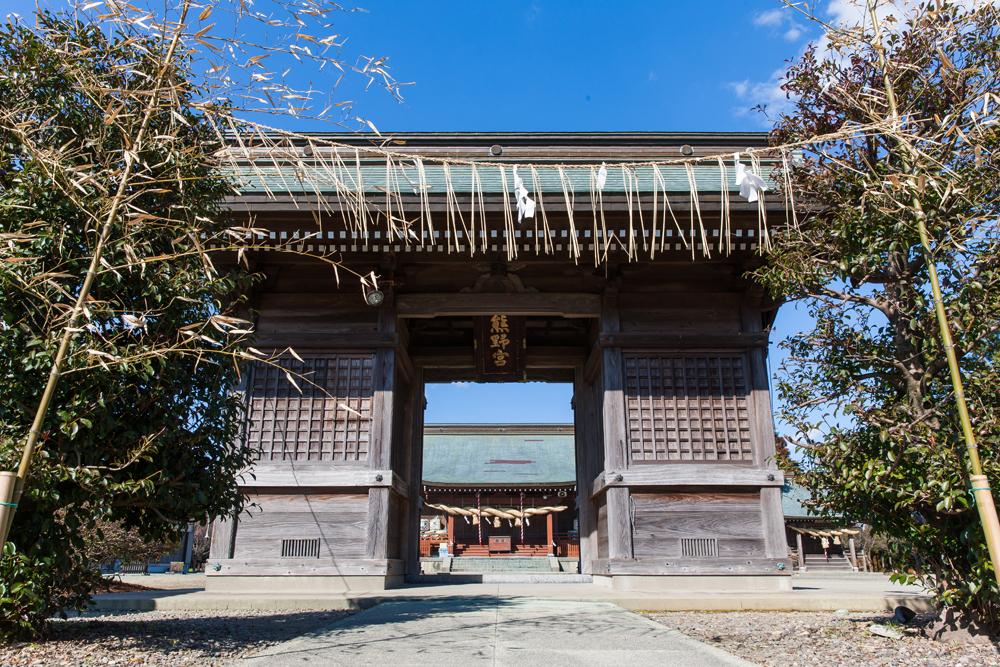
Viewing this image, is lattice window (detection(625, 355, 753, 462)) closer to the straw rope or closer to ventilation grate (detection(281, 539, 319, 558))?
ventilation grate (detection(281, 539, 319, 558))

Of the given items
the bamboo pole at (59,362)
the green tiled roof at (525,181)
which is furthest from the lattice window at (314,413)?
the bamboo pole at (59,362)

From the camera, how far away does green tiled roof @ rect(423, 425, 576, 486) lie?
23.8m

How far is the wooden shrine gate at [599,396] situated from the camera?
8.08 meters

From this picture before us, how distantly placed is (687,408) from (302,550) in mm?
5403

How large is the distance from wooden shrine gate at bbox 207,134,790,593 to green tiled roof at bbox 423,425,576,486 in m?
14.3

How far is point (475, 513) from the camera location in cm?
2348

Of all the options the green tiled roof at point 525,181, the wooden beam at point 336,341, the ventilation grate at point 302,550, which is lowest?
the ventilation grate at point 302,550

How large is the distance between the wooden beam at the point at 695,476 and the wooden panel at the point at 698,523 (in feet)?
0.68

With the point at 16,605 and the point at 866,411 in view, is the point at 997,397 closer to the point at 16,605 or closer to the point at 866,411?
the point at 866,411

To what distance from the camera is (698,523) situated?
Result: 27.1 ft

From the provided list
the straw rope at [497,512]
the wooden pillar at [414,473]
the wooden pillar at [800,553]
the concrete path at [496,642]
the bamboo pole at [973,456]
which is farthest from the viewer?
the wooden pillar at [800,553]

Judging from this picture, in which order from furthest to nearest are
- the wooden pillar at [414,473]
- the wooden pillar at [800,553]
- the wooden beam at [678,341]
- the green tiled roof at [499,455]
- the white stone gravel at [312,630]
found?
the wooden pillar at [800,553] < the green tiled roof at [499,455] < the wooden pillar at [414,473] < the wooden beam at [678,341] < the white stone gravel at [312,630]

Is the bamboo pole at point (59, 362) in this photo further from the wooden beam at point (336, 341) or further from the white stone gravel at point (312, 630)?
the wooden beam at point (336, 341)

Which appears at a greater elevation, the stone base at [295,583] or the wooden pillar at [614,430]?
the wooden pillar at [614,430]
